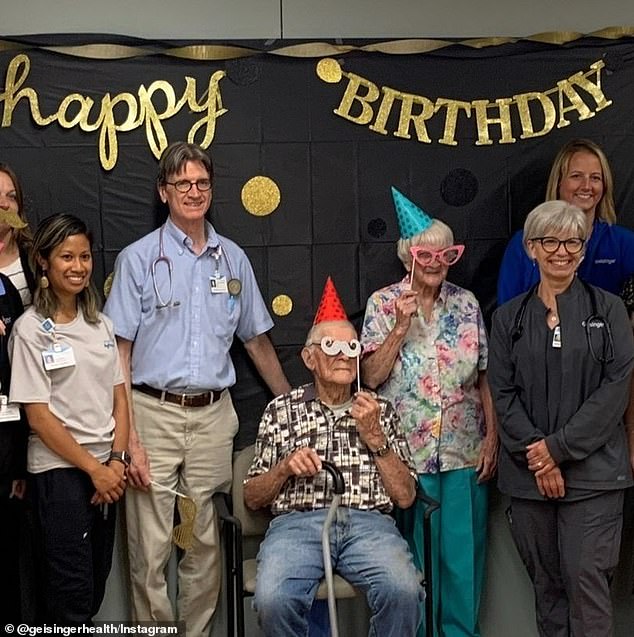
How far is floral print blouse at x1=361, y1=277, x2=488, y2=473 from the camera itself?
326 cm

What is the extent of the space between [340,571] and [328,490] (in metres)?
0.24

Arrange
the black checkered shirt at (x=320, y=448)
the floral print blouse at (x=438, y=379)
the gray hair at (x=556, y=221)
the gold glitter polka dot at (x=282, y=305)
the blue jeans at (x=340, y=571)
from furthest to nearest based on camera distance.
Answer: the gold glitter polka dot at (x=282, y=305) → the floral print blouse at (x=438, y=379) → the black checkered shirt at (x=320, y=448) → the gray hair at (x=556, y=221) → the blue jeans at (x=340, y=571)

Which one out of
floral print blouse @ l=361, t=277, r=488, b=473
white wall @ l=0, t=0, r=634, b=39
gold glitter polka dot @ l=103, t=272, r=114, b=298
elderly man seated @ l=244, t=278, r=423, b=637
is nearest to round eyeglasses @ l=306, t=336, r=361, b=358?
elderly man seated @ l=244, t=278, r=423, b=637

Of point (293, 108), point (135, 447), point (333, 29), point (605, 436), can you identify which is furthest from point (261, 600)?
point (333, 29)

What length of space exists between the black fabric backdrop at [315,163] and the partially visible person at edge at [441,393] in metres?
0.19

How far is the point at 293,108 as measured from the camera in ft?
11.3

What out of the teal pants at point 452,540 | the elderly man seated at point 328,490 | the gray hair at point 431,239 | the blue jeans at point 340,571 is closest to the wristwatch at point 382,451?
the elderly man seated at point 328,490

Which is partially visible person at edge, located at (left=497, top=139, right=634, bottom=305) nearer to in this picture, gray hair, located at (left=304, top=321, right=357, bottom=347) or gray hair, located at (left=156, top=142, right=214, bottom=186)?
gray hair, located at (left=304, top=321, right=357, bottom=347)

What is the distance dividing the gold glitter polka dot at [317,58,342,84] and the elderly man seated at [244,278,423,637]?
75 centimetres

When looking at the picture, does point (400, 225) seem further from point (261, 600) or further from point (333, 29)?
point (261, 600)

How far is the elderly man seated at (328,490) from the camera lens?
284 cm

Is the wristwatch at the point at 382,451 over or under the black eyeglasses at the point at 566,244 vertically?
under

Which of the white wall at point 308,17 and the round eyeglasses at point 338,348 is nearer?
the round eyeglasses at point 338,348

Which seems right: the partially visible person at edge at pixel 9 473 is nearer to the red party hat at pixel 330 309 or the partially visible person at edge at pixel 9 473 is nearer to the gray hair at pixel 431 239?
the red party hat at pixel 330 309
